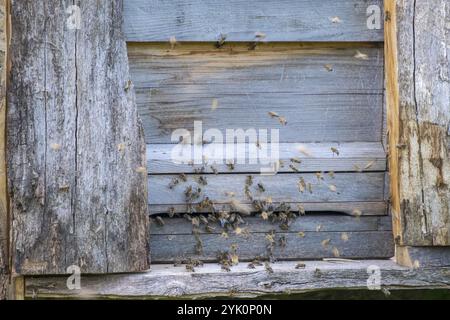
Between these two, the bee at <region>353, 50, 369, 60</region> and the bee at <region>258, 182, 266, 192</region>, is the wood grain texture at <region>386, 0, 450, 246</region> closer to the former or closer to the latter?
the bee at <region>353, 50, 369, 60</region>

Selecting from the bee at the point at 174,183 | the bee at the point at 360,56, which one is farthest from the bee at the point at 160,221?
the bee at the point at 360,56

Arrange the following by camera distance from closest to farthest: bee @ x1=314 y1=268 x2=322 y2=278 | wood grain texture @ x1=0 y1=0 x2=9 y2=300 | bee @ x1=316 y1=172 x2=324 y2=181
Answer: wood grain texture @ x1=0 y1=0 x2=9 y2=300
bee @ x1=314 y1=268 x2=322 y2=278
bee @ x1=316 y1=172 x2=324 y2=181

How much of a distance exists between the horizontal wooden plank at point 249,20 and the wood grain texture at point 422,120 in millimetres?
236

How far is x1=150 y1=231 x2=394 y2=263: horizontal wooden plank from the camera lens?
3480 mm

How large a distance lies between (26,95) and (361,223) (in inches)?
65.5

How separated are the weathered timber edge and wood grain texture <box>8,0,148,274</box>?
0.25 feet

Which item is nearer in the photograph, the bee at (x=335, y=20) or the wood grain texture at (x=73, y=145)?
the wood grain texture at (x=73, y=145)

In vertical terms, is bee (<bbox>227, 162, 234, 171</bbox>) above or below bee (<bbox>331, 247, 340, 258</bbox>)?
above

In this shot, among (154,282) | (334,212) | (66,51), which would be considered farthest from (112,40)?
(334,212)

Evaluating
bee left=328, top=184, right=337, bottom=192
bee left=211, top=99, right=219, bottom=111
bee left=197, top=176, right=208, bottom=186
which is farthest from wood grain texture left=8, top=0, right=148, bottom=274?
bee left=328, top=184, right=337, bottom=192

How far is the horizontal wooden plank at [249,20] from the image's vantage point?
134 inches

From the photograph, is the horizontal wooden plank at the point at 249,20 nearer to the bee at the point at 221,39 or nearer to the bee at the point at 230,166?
the bee at the point at 221,39

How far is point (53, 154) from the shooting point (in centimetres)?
316

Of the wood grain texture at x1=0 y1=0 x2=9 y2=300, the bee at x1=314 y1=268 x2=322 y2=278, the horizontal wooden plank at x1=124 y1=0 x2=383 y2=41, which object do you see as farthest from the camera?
the horizontal wooden plank at x1=124 y1=0 x2=383 y2=41
